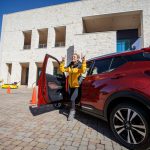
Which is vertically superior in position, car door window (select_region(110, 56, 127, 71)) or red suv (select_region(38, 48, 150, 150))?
car door window (select_region(110, 56, 127, 71))

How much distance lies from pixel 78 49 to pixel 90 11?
16.1 ft

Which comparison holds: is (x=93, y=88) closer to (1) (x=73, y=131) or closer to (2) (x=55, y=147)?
(1) (x=73, y=131)

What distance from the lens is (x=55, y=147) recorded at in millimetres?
2467

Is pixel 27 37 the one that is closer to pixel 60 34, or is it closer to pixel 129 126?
pixel 60 34

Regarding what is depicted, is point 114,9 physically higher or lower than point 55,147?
higher

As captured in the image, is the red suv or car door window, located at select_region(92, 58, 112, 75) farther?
car door window, located at select_region(92, 58, 112, 75)

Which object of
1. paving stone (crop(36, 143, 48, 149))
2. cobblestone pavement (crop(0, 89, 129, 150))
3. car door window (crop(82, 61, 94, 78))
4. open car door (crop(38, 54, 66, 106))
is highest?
car door window (crop(82, 61, 94, 78))

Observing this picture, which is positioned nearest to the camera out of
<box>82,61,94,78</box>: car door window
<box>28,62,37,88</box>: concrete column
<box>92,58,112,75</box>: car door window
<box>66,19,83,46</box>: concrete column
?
<box>92,58,112,75</box>: car door window

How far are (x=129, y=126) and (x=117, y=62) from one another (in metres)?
1.25

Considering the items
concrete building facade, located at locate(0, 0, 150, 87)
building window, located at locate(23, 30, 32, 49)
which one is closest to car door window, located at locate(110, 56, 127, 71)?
concrete building facade, located at locate(0, 0, 150, 87)

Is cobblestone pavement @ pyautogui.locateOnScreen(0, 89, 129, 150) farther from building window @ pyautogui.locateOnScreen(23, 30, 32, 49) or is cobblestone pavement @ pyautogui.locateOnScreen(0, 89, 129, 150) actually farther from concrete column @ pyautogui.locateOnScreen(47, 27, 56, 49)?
building window @ pyautogui.locateOnScreen(23, 30, 32, 49)

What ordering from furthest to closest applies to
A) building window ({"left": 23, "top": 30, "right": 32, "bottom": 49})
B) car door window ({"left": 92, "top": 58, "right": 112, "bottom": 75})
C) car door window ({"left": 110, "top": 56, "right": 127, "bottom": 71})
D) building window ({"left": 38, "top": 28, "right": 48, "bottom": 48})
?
building window ({"left": 23, "top": 30, "right": 32, "bottom": 49}) → building window ({"left": 38, "top": 28, "right": 48, "bottom": 48}) → car door window ({"left": 92, "top": 58, "right": 112, "bottom": 75}) → car door window ({"left": 110, "top": 56, "right": 127, "bottom": 71})

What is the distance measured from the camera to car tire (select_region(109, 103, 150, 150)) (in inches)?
84.6

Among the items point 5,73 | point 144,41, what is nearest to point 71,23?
point 144,41
